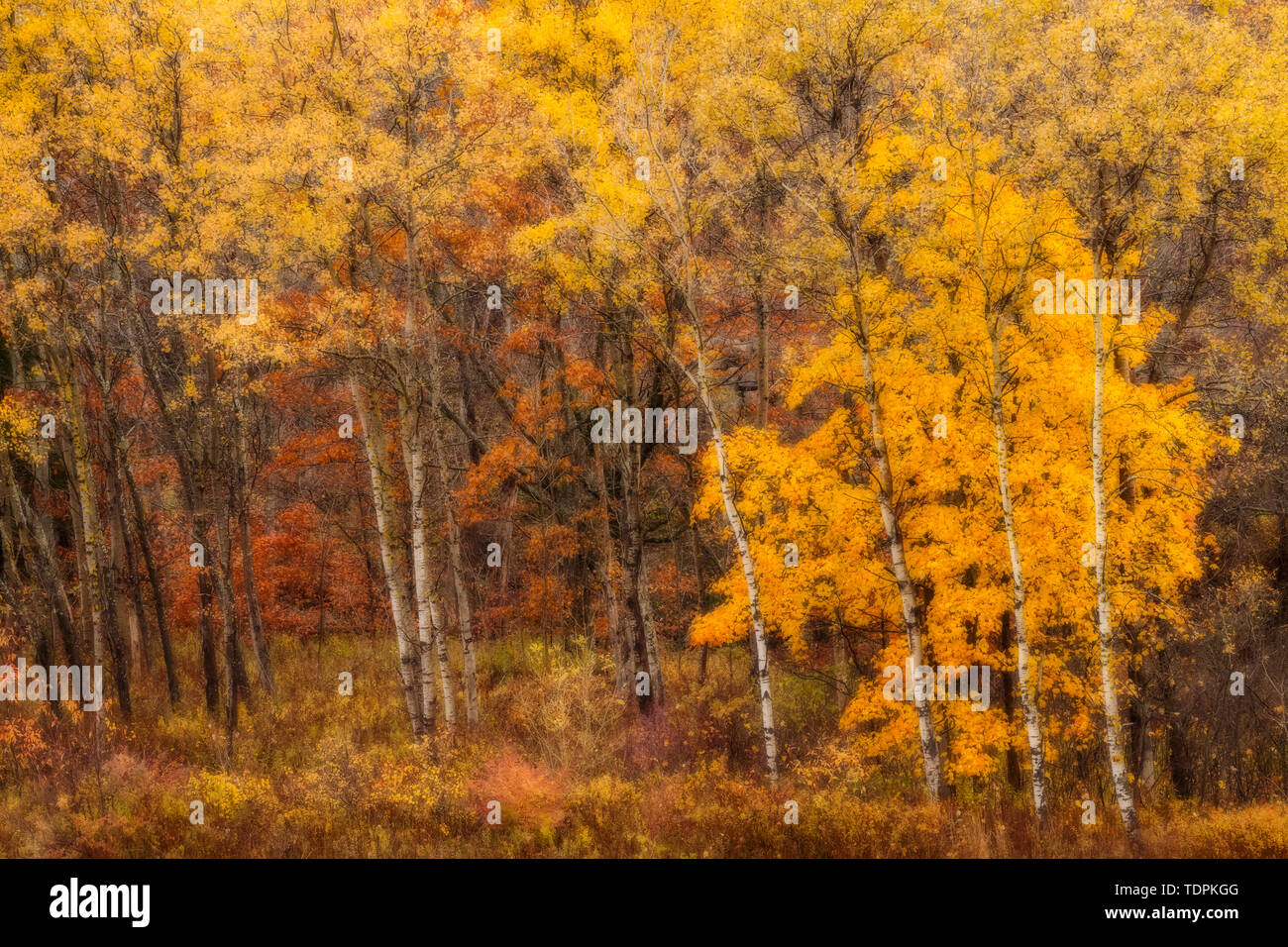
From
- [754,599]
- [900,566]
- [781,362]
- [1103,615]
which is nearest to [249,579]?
[754,599]

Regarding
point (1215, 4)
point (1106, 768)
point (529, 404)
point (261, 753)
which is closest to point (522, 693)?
point (261, 753)

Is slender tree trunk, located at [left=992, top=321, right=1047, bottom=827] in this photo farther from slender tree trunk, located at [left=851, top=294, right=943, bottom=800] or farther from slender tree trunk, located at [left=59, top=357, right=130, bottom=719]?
slender tree trunk, located at [left=59, top=357, right=130, bottom=719]

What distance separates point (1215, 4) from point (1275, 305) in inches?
196

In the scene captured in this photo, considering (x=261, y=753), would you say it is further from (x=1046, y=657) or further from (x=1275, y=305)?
(x=1275, y=305)

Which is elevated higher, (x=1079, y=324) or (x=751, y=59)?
(x=751, y=59)

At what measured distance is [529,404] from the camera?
2195cm

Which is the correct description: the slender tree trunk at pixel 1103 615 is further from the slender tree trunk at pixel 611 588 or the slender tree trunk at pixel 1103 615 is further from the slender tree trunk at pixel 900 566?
the slender tree trunk at pixel 611 588

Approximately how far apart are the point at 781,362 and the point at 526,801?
27.5ft

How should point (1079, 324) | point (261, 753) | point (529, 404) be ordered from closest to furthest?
point (1079, 324) < point (261, 753) < point (529, 404)

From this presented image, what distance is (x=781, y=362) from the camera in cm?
1598

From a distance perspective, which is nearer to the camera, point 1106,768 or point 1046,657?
point 1046,657

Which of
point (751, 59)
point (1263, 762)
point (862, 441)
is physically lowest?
point (1263, 762)

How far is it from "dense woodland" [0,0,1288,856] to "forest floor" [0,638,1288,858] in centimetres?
8

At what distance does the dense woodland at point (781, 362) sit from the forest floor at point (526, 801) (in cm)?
8
